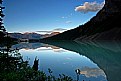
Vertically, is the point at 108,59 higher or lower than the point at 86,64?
higher

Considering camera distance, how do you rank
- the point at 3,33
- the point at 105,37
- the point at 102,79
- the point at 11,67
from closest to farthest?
the point at 11,67
the point at 3,33
the point at 102,79
the point at 105,37

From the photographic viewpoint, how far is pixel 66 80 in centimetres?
1229

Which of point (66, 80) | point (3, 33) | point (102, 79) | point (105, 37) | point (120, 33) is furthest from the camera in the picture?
point (105, 37)

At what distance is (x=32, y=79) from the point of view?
12625 mm

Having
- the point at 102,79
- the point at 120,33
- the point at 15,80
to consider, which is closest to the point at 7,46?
the point at 15,80

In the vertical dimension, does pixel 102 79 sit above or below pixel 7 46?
below

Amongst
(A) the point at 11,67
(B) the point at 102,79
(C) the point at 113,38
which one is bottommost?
(B) the point at 102,79

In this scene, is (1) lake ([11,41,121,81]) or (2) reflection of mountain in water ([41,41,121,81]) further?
(2) reflection of mountain in water ([41,41,121,81])

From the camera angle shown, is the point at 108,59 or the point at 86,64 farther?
the point at 108,59

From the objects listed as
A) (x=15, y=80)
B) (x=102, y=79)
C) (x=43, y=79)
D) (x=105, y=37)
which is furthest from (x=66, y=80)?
(x=105, y=37)

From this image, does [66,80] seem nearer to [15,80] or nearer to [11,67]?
[15,80]

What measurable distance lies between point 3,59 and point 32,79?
23.6 feet

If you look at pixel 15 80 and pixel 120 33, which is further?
pixel 120 33

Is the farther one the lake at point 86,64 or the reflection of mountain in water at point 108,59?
the reflection of mountain in water at point 108,59
